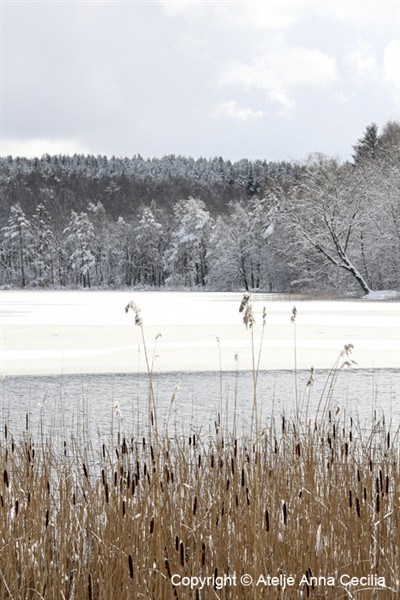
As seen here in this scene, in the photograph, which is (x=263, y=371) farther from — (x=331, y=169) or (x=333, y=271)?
(x=331, y=169)

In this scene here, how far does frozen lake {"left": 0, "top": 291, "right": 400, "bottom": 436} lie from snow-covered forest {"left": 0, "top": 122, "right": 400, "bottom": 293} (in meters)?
19.9

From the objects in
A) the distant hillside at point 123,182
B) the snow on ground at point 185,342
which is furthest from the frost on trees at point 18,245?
the snow on ground at point 185,342

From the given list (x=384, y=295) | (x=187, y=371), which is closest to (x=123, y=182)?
(x=384, y=295)

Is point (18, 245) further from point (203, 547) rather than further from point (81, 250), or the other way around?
point (203, 547)

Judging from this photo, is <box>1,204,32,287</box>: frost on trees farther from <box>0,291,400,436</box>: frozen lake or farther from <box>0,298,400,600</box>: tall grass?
<box>0,298,400,600</box>: tall grass

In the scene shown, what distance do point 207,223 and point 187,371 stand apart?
222 feet

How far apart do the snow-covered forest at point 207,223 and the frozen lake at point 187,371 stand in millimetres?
19903

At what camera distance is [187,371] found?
9.66 m

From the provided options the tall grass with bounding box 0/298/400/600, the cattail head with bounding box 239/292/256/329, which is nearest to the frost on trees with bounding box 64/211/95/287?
the tall grass with bounding box 0/298/400/600

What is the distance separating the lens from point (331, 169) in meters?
42.3

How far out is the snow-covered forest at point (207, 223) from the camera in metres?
37.7

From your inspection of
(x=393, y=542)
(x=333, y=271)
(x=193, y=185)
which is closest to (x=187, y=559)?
(x=393, y=542)

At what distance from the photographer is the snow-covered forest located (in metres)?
37.7

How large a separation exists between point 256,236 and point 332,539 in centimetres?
6118
